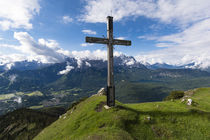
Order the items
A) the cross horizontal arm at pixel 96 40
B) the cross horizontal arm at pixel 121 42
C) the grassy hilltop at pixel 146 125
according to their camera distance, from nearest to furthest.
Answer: the grassy hilltop at pixel 146 125, the cross horizontal arm at pixel 96 40, the cross horizontal arm at pixel 121 42

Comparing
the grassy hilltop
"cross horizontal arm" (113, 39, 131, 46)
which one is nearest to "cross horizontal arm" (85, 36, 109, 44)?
"cross horizontal arm" (113, 39, 131, 46)

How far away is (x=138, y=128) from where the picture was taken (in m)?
14.3

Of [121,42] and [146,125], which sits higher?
[121,42]

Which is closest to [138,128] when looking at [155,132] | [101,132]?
[155,132]

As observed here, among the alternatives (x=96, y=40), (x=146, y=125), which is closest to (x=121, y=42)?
(x=96, y=40)

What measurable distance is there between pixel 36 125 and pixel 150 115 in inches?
3970

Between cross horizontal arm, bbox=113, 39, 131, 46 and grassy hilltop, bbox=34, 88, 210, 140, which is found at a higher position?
cross horizontal arm, bbox=113, 39, 131, 46

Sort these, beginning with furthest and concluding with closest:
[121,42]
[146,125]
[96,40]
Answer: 1. [121,42]
2. [96,40]
3. [146,125]

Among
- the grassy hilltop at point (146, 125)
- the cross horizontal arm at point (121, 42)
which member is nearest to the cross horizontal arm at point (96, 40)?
the cross horizontal arm at point (121, 42)

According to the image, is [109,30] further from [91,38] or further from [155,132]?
[155,132]

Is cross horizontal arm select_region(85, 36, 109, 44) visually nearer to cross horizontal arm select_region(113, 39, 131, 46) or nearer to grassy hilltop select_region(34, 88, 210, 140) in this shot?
cross horizontal arm select_region(113, 39, 131, 46)

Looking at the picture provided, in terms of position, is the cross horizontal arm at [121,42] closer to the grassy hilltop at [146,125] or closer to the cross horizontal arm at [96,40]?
the cross horizontal arm at [96,40]

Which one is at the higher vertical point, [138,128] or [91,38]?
[91,38]

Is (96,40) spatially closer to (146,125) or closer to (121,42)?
(121,42)
